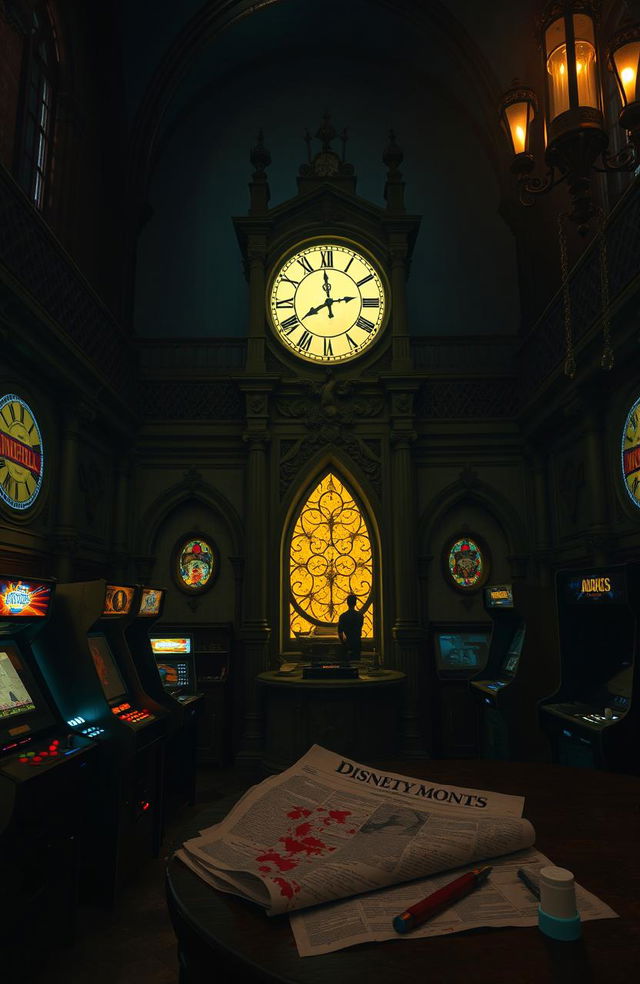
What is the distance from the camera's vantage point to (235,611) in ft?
26.9

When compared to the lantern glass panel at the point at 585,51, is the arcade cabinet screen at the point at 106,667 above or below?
below

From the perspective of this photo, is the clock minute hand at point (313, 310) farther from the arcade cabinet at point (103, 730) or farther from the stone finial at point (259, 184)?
the arcade cabinet at point (103, 730)

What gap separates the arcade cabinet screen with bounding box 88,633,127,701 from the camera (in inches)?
171

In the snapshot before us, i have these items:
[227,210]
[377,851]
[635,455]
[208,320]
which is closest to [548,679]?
[635,455]

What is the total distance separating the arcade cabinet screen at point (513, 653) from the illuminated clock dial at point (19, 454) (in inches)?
183

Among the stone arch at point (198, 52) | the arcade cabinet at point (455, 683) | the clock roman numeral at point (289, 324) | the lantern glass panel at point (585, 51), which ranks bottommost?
the arcade cabinet at point (455, 683)

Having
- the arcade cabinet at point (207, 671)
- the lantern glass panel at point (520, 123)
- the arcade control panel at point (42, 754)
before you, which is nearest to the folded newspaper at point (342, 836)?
the arcade control panel at point (42, 754)

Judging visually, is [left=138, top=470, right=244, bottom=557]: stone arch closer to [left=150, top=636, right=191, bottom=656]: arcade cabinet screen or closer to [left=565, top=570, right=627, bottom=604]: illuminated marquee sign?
[left=150, top=636, right=191, bottom=656]: arcade cabinet screen

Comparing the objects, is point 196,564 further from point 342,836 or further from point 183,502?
point 342,836

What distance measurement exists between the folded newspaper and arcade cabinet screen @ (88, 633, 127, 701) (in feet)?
9.96

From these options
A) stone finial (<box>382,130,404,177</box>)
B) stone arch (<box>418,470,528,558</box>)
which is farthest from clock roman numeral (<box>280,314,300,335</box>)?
stone arch (<box>418,470,528,558</box>)

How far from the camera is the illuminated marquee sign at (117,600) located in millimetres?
4073

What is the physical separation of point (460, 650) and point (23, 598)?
561 cm

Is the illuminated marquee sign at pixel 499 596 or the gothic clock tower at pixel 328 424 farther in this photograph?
the gothic clock tower at pixel 328 424
